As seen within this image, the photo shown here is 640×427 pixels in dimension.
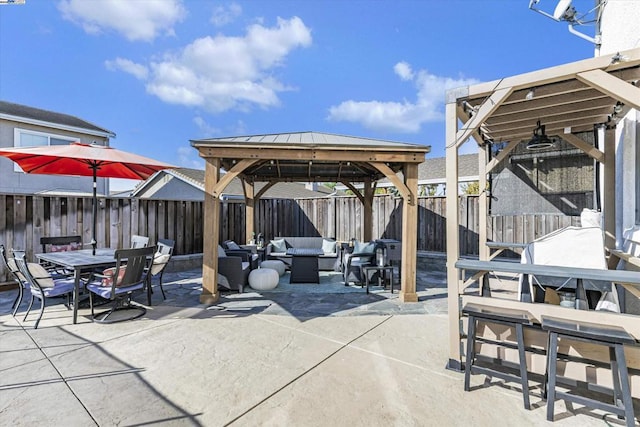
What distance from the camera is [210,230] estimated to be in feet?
16.5

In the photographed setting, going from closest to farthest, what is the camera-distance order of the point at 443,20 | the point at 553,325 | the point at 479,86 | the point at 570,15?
the point at 553,325
the point at 479,86
the point at 570,15
the point at 443,20

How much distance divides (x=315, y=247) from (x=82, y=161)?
18.9 ft

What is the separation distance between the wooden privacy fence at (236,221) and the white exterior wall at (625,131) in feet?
9.19

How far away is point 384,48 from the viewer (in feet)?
39.5

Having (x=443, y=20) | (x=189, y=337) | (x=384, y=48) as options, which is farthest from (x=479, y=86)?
(x=384, y=48)

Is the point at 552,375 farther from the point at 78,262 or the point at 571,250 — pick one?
the point at 78,262

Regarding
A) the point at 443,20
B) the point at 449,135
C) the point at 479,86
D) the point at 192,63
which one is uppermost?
the point at 192,63

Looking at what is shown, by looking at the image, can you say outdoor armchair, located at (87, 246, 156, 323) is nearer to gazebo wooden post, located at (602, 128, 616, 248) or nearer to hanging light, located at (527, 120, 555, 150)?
hanging light, located at (527, 120, 555, 150)

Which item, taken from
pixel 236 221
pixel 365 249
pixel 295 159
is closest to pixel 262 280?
pixel 365 249

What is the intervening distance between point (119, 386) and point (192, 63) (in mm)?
16120

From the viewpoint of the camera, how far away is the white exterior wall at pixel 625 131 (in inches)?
135

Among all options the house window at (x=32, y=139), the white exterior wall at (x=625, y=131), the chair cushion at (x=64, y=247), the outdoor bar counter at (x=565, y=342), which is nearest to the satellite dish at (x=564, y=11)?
the white exterior wall at (x=625, y=131)

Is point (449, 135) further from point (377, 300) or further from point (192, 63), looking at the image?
point (192, 63)

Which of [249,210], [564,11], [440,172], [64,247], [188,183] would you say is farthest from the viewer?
[440,172]
